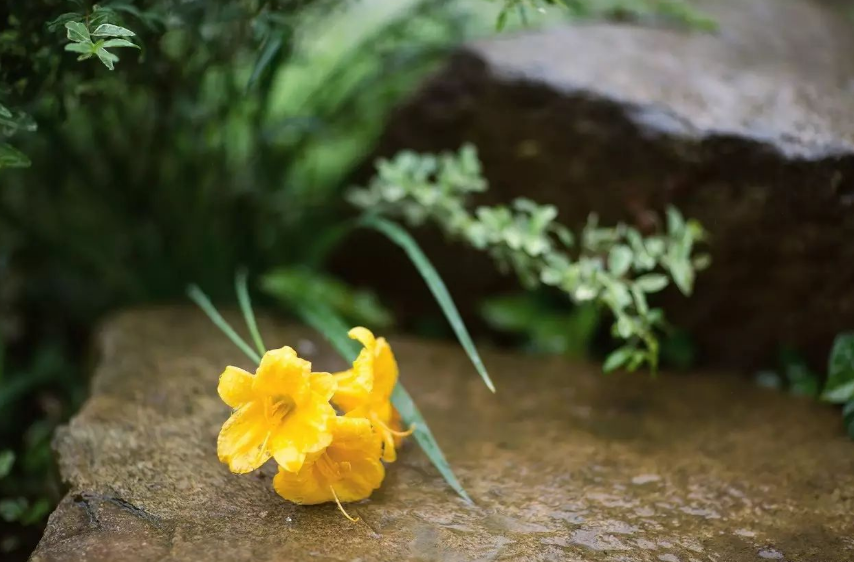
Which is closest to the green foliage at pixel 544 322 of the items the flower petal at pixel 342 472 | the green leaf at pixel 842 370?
the green leaf at pixel 842 370

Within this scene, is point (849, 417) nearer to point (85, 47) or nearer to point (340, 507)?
point (340, 507)

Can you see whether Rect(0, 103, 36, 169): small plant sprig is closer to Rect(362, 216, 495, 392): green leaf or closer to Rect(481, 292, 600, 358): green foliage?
Rect(362, 216, 495, 392): green leaf

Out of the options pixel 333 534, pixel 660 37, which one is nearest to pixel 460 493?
pixel 333 534

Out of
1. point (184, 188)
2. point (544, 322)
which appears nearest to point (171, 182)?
point (184, 188)

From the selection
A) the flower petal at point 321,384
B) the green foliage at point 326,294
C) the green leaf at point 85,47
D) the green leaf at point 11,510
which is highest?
the green leaf at point 85,47

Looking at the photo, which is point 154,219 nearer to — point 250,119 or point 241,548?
point 250,119

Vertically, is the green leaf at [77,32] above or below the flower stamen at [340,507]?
above

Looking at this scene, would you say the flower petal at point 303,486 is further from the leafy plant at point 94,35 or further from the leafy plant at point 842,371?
the leafy plant at point 842,371

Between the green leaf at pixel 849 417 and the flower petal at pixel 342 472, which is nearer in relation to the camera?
the flower petal at pixel 342 472
